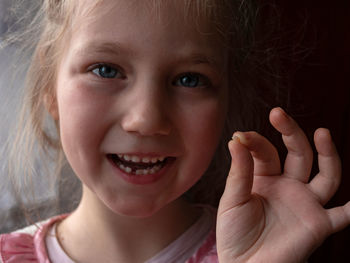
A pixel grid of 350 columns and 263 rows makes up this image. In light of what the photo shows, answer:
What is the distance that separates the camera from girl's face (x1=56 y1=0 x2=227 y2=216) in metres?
0.93

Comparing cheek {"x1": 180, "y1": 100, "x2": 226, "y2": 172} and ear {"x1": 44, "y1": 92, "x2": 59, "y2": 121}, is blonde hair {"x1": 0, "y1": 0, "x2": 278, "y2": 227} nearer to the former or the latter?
ear {"x1": 44, "y1": 92, "x2": 59, "y2": 121}

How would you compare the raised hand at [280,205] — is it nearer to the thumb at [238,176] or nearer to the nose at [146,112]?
the thumb at [238,176]

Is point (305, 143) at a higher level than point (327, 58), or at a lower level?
lower

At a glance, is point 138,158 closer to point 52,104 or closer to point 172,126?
point 172,126

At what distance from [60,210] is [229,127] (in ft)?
2.16

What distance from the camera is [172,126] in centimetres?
97

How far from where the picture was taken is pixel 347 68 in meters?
1.28

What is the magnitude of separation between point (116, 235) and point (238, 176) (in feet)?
1.44

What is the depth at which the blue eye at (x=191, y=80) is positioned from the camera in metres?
1.03

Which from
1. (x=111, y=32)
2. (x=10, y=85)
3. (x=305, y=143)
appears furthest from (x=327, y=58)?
(x=10, y=85)

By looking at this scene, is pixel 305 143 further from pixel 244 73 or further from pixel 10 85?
pixel 10 85

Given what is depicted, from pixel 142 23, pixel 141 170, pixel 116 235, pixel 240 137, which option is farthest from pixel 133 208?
pixel 142 23

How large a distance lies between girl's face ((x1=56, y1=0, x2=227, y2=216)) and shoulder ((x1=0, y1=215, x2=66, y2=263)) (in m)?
0.30

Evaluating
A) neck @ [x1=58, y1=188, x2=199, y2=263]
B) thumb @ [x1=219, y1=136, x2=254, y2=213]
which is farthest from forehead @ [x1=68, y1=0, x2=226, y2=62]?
neck @ [x1=58, y1=188, x2=199, y2=263]
